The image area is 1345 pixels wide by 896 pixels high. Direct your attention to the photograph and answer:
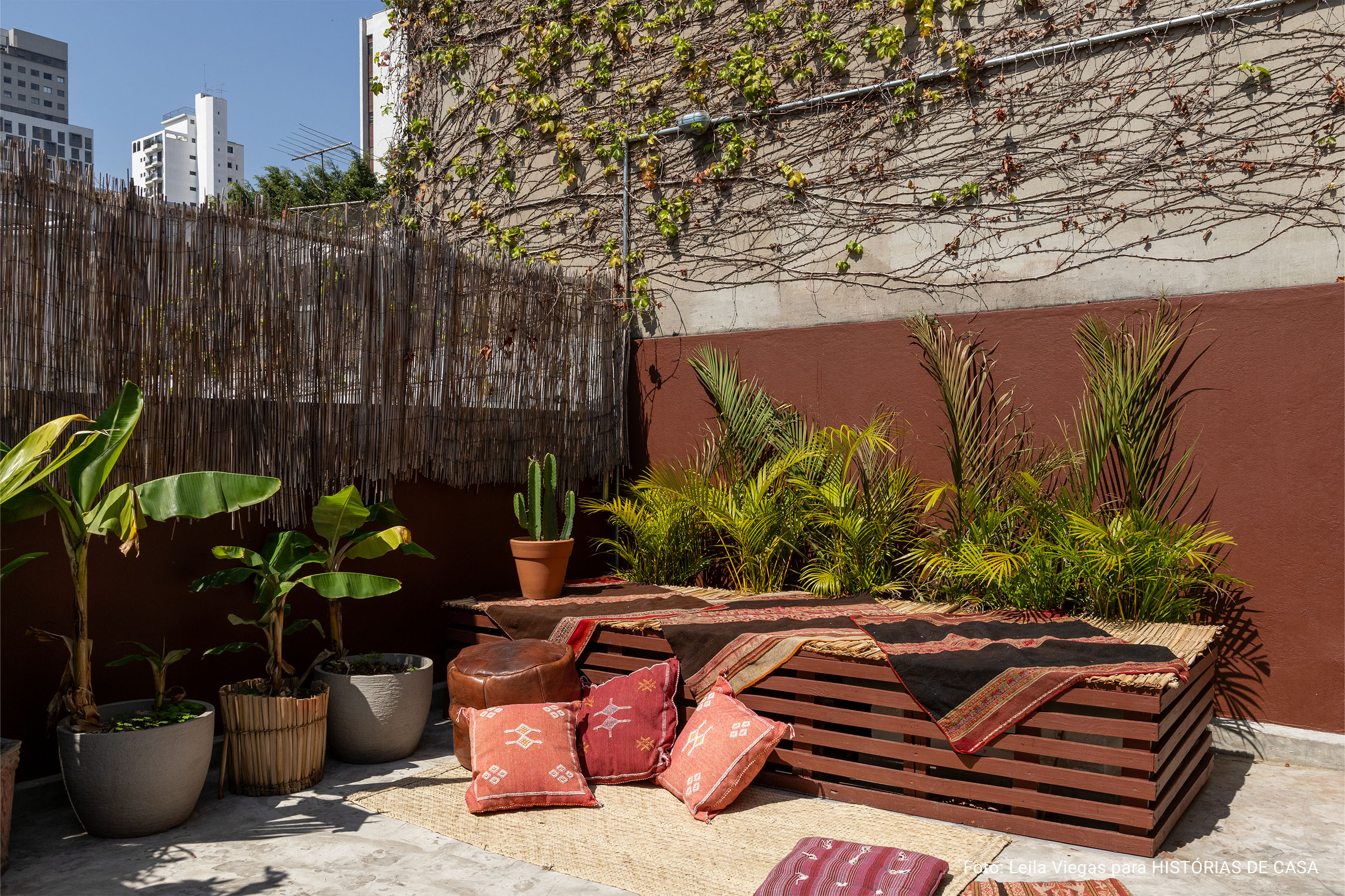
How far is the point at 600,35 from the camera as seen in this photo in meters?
6.61

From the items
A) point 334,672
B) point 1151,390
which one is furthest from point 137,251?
point 1151,390

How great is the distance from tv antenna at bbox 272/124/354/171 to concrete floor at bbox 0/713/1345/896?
967 centimetres

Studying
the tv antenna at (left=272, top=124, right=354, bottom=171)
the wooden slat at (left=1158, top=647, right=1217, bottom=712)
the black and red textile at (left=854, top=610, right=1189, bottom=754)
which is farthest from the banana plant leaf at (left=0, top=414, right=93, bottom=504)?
the tv antenna at (left=272, top=124, right=354, bottom=171)

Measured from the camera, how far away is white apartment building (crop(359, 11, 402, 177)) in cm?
762

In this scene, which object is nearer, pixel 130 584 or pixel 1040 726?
pixel 1040 726

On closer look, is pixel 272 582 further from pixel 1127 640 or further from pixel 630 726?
pixel 1127 640

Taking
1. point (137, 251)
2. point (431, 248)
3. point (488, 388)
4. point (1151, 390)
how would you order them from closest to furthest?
1. point (137, 251)
2. point (1151, 390)
3. point (431, 248)
4. point (488, 388)

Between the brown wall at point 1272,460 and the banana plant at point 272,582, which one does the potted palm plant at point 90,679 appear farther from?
the brown wall at point 1272,460

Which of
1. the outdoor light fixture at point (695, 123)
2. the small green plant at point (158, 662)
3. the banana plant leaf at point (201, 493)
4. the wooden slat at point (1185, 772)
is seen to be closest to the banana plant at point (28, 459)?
the banana plant leaf at point (201, 493)

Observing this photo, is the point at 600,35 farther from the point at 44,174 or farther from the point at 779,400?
the point at 44,174

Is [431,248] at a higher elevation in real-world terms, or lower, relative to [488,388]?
higher

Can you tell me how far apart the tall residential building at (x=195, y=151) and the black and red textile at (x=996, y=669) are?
7974cm

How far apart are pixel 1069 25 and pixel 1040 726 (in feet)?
12.0

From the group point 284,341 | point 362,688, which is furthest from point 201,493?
point 362,688
